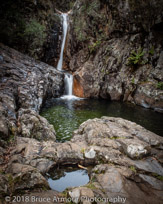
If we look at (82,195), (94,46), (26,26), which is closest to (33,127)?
(82,195)

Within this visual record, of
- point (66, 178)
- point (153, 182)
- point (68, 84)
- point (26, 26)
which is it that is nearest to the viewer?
point (153, 182)

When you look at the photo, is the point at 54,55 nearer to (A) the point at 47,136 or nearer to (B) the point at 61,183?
(A) the point at 47,136

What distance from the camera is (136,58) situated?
14.2 m

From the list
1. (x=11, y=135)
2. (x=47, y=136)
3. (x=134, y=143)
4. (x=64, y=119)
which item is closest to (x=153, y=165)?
(x=134, y=143)

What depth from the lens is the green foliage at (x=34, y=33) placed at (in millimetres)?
15536

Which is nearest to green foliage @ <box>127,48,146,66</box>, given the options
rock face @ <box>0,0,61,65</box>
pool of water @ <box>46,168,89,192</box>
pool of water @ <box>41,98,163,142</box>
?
pool of water @ <box>41,98,163,142</box>

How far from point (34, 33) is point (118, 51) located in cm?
1017

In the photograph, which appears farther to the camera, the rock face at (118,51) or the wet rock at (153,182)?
the rock face at (118,51)

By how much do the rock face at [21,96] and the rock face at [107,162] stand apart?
0.94 metres

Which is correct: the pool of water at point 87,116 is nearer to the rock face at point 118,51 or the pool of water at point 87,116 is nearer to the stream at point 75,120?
the stream at point 75,120

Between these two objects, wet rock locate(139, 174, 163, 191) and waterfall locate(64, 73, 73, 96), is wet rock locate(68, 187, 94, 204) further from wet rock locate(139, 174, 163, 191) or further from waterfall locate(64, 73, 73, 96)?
waterfall locate(64, 73, 73, 96)

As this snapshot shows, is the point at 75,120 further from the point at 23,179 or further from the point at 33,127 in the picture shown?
the point at 23,179

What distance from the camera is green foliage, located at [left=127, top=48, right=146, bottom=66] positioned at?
14146mm

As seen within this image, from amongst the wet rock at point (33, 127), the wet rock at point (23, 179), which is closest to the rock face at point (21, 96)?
the wet rock at point (33, 127)
